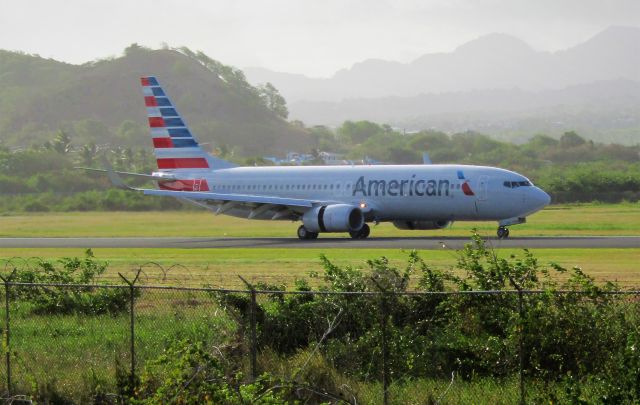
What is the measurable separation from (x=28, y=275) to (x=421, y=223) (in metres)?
28.5

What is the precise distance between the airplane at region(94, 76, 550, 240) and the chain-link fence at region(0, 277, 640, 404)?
27259 mm

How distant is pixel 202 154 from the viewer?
2338 inches

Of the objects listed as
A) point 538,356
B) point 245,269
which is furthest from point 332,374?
point 245,269

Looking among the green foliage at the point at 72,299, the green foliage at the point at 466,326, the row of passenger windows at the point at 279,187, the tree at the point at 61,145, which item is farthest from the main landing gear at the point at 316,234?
the tree at the point at 61,145

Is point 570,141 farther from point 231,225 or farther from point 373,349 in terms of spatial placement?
point 373,349

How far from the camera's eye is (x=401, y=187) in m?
49.8

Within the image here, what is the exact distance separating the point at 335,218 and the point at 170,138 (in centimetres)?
1352

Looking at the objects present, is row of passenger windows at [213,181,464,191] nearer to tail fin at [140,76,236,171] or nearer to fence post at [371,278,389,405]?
tail fin at [140,76,236,171]

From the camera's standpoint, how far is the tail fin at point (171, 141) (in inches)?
2341

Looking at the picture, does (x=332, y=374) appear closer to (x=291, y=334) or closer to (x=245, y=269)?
(x=291, y=334)

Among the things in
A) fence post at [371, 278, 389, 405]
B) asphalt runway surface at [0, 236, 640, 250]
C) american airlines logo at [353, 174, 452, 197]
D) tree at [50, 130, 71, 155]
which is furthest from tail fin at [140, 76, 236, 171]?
tree at [50, 130, 71, 155]

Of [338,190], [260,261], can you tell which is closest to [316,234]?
[338,190]

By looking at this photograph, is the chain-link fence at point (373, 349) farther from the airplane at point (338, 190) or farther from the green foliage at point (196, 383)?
the airplane at point (338, 190)

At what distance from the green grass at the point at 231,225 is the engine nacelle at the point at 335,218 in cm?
400
